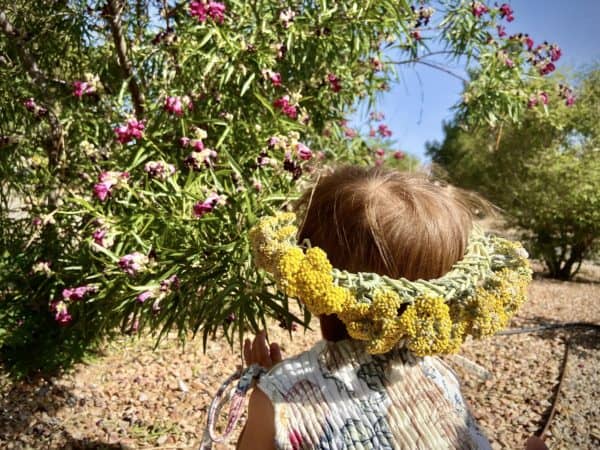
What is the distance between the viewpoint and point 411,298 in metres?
0.81

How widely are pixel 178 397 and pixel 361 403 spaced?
2.26 metres

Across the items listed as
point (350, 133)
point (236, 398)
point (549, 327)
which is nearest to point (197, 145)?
point (236, 398)

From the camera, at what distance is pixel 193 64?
2.16 metres

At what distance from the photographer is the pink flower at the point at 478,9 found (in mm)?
2682

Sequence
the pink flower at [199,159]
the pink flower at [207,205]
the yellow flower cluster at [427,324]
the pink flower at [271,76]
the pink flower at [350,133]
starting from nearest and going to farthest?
1. the yellow flower cluster at [427,324]
2. the pink flower at [207,205]
3. the pink flower at [199,159]
4. the pink flower at [271,76]
5. the pink flower at [350,133]

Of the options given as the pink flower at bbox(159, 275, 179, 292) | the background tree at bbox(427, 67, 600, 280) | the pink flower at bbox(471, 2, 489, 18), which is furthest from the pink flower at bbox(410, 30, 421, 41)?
the background tree at bbox(427, 67, 600, 280)

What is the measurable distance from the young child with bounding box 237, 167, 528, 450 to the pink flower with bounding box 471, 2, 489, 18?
2167mm

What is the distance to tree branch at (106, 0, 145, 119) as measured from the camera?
7.45 ft

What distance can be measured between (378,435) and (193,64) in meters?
1.82

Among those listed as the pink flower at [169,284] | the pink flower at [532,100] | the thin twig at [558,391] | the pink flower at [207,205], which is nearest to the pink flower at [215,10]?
the pink flower at [207,205]

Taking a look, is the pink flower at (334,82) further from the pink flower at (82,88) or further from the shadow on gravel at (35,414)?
the shadow on gravel at (35,414)

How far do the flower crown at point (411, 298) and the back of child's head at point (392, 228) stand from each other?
4 centimetres

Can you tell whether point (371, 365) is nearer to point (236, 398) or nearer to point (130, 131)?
point (236, 398)

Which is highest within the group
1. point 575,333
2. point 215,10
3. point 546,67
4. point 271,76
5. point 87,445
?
point 546,67
